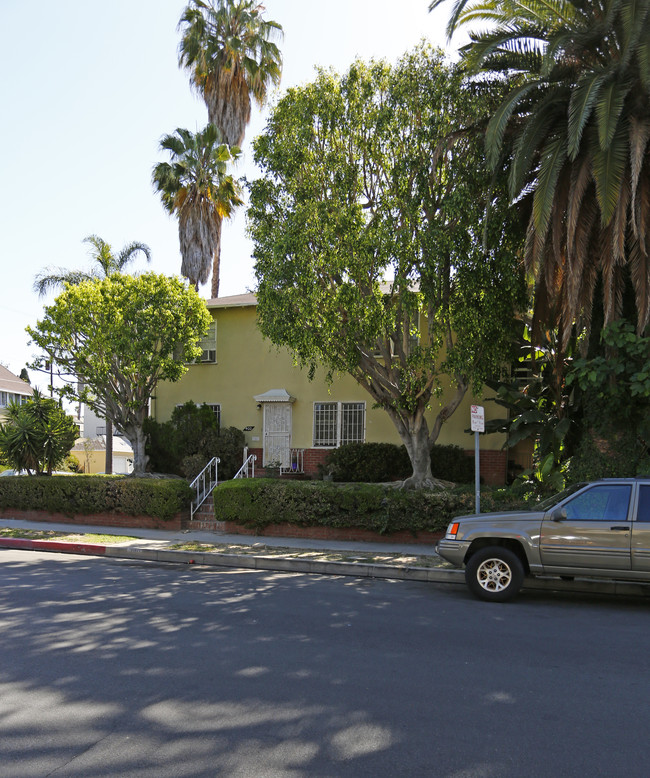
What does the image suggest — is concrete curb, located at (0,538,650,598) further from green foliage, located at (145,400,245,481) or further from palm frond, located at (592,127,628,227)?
green foliage, located at (145,400,245,481)

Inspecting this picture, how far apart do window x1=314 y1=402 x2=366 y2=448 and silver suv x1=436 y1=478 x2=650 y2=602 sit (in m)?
11.3

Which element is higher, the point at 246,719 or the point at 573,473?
the point at 573,473

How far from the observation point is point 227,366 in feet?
73.2

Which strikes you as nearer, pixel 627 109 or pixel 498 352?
pixel 627 109

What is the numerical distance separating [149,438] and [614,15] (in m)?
17.0

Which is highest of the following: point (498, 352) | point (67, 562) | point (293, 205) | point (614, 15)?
point (614, 15)

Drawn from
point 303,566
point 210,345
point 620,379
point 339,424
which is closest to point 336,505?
point 303,566

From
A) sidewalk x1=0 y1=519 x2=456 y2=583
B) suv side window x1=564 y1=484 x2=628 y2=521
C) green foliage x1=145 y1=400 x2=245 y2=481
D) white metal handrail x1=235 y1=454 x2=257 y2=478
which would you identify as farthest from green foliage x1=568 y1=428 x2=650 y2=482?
green foliage x1=145 y1=400 x2=245 y2=481

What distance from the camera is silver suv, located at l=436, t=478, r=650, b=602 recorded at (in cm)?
844

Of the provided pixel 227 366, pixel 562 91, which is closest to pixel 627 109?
pixel 562 91

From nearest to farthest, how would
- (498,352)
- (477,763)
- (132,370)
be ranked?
(477,763)
(498,352)
(132,370)

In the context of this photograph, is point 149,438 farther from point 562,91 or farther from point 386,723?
point 386,723

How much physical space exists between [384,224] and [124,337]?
817 cm

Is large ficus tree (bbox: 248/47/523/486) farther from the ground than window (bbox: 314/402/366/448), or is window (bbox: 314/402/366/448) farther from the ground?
large ficus tree (bbox: 248/47/523/486)
